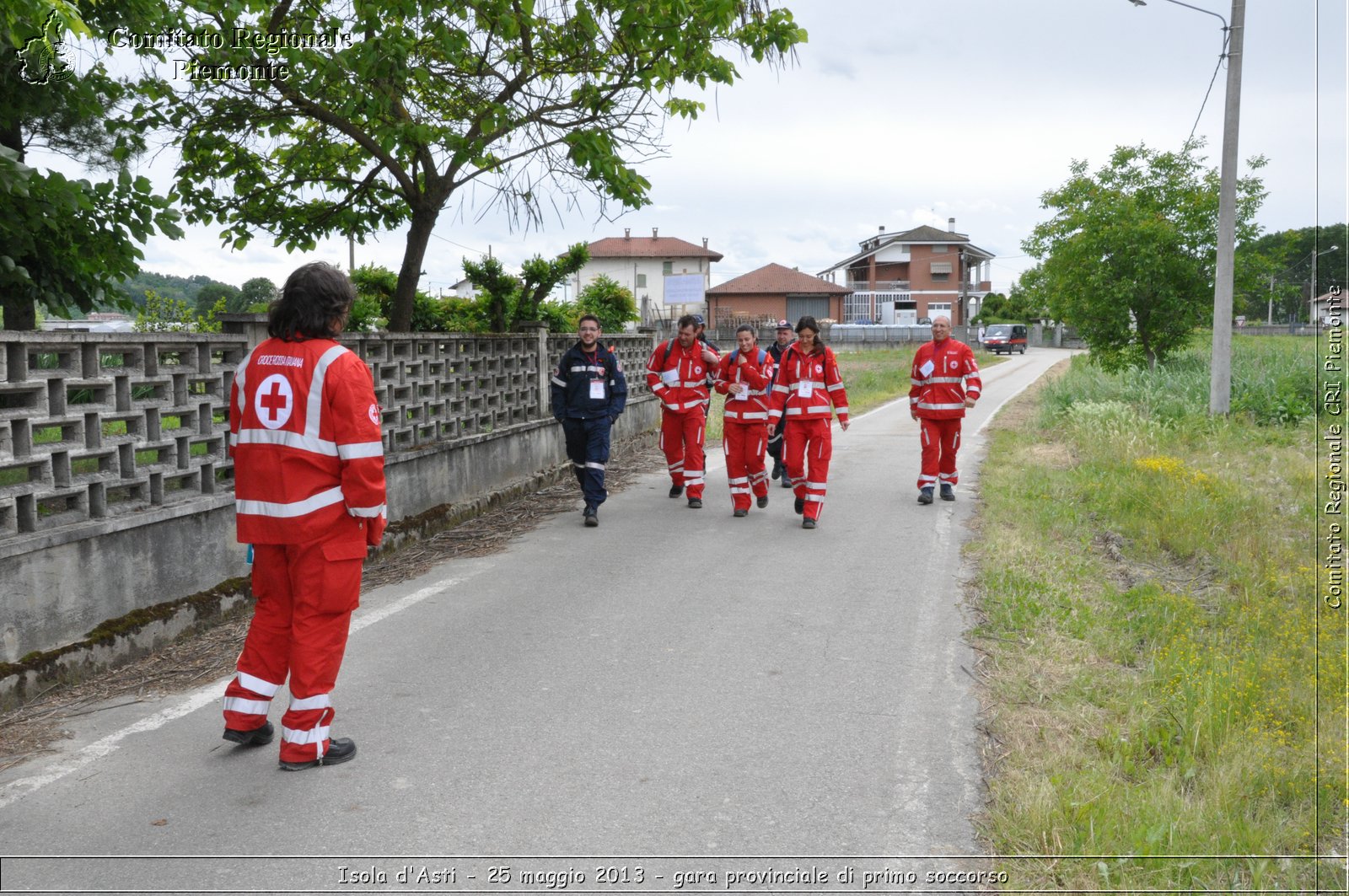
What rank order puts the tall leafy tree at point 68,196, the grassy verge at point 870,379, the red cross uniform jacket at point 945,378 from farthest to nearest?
the grassy verge at point 870,379 < the red cross uniform jacket at point 945,378 < the tall leafy tree at point 68,196

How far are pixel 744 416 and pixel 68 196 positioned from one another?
610 centimetres

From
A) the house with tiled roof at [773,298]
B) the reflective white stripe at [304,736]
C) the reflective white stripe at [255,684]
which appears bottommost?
the reflective white stripe at [304,736]

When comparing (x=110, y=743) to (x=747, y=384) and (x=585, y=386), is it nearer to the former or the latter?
(x=585, y=386)

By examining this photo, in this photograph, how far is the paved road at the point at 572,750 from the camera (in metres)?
3.68

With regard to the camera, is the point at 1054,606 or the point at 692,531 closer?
the point at 1054,606

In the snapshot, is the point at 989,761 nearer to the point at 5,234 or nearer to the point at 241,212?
the point at 5,234

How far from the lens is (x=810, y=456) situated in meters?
9.94

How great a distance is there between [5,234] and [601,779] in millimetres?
5397

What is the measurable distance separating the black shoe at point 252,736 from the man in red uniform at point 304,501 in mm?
10

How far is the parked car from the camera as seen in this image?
66.8m

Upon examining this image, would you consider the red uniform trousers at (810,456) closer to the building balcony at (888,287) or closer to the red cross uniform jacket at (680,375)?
the red cross uniform jacket at (680,375)

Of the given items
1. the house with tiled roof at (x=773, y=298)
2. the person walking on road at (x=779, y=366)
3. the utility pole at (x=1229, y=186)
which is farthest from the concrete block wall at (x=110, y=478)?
the house with tiled roof at (x=773, y=298)

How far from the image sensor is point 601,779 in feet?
13.8

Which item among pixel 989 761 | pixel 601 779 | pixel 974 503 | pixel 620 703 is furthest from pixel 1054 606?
pixel 974 503
